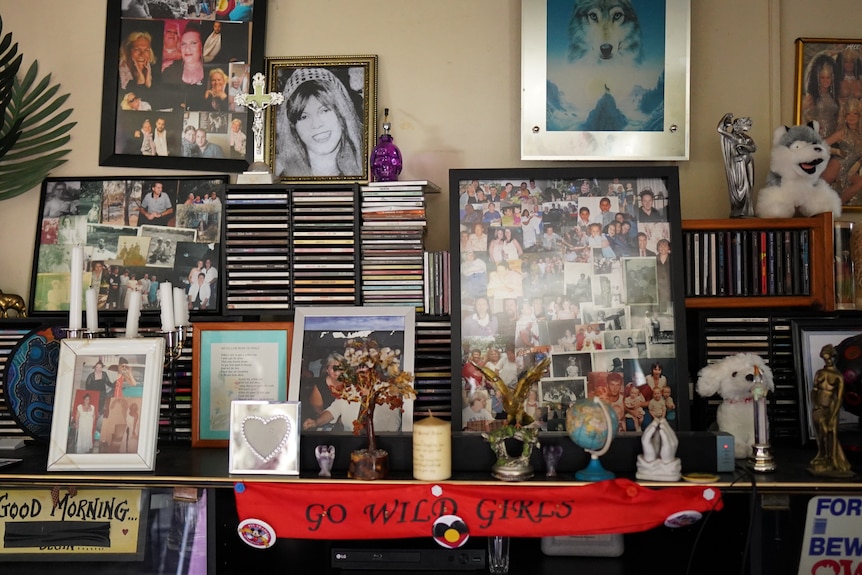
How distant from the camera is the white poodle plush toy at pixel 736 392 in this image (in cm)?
232

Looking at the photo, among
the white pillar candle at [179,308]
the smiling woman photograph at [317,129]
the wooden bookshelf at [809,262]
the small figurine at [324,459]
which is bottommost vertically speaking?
the small figurine at [324,459]

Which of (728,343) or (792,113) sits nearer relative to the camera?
(728,343)

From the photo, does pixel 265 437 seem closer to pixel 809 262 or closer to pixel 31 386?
pixel 31 386

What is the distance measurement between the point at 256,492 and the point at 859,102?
2.25 m

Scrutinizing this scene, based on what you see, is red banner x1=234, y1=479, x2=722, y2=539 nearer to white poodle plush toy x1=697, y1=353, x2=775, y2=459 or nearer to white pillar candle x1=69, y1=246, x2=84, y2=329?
white poodle plush toy x1=697, y1=353, x2=775, y2=459

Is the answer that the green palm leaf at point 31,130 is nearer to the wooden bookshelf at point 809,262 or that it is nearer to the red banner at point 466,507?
the red banner at point 466,507

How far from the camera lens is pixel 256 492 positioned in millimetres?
2141

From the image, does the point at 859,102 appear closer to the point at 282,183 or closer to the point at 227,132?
the point at 282,183

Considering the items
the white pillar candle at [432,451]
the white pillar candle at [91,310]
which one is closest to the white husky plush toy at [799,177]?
the white pillar candle at [432,451]

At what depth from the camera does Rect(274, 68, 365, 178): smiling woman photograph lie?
9.33ft

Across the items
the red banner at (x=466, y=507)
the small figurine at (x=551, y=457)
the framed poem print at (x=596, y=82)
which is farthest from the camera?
the framed poem print at (x=596, y=82)

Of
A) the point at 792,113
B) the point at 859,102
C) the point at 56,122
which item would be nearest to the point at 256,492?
the point at 56,122

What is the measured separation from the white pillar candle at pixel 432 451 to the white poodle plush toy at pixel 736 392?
2.56 ft

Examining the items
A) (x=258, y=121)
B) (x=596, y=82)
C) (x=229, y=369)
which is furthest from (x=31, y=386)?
(x=596, y=82)
